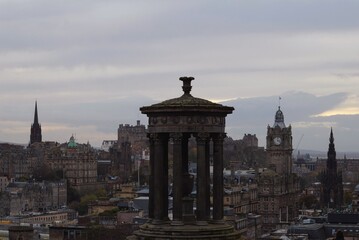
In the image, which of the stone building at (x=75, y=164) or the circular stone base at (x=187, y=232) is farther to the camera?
the stone building at (x=75, y=164)

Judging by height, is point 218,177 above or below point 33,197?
above

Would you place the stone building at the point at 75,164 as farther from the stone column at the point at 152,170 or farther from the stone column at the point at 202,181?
the stone column at the point at 202,181

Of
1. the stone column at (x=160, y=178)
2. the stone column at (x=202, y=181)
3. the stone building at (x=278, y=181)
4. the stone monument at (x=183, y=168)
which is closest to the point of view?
the stone monument at (x=183, y=168)

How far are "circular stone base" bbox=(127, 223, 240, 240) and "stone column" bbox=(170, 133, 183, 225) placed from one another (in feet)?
0.86

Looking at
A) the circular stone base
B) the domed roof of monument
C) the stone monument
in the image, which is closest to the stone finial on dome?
the stone monument

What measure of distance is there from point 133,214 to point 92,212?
2661cm

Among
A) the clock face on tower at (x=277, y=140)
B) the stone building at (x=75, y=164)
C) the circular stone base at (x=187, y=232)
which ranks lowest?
the circular stone base at (x=187, y=232)

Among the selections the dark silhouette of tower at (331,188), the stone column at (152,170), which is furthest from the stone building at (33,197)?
the stone column at (152,170)

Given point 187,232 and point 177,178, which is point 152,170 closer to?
point 177,178

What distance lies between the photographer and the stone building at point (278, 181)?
134m

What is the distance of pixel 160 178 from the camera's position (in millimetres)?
21969

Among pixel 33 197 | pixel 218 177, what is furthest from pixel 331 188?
pixel 218 177

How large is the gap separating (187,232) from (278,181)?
11952 centimetres

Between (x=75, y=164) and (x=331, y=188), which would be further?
(x=75, y=164)
